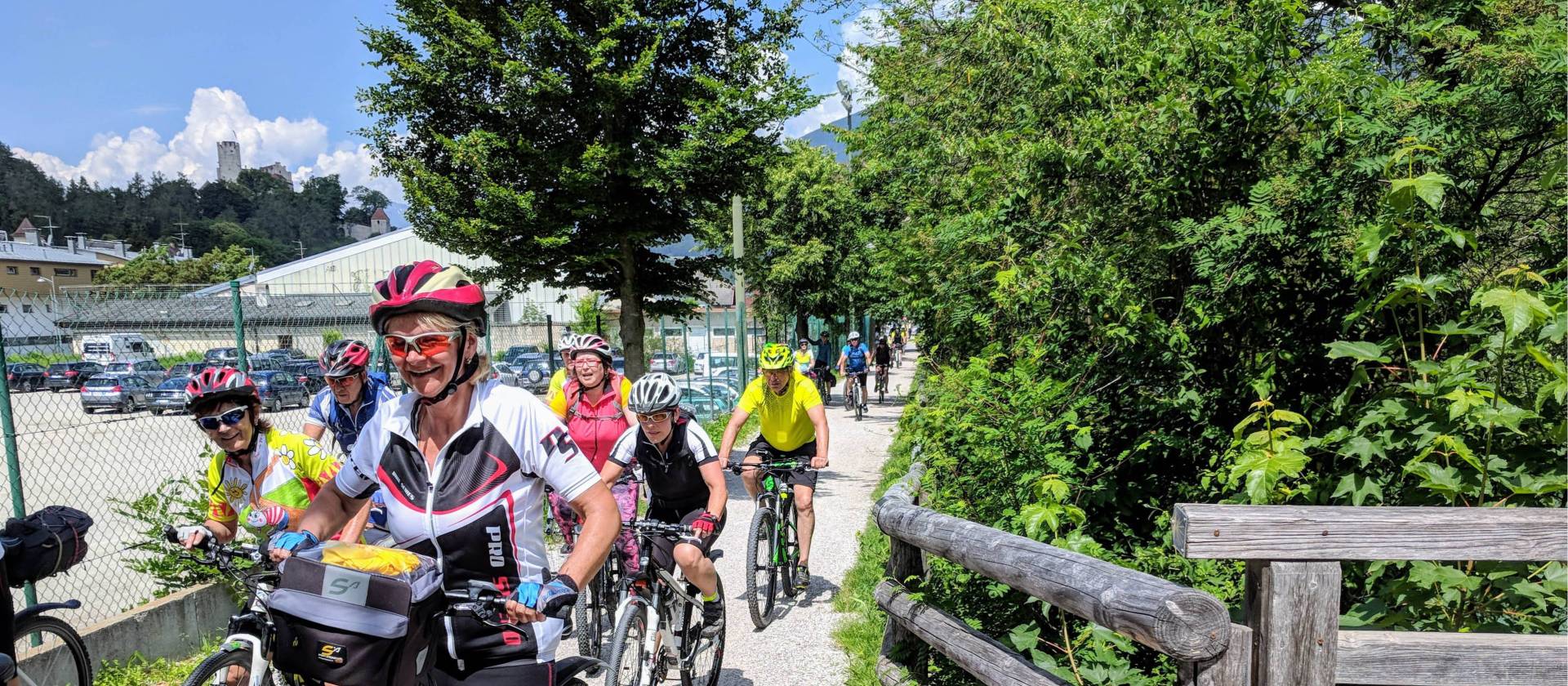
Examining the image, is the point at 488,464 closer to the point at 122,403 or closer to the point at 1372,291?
the point at 1372,291

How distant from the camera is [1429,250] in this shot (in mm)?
3785

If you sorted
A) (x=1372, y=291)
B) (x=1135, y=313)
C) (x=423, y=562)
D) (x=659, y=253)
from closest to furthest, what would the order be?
(x=423, y=562), (x=1372, y=291), (x=1135, y=313), (x=659, y=253)

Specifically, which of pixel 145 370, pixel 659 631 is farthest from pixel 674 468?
pixel 145 370

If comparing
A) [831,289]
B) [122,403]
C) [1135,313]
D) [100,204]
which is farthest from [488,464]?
[100,204]

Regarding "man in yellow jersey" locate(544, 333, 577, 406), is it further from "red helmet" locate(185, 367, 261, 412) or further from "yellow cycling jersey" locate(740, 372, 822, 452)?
"red helmet" locate(185, 367, 261, 412)

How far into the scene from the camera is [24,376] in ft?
24.0

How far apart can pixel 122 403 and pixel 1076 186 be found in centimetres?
969

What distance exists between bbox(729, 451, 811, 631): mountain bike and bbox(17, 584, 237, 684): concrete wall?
3556 mm

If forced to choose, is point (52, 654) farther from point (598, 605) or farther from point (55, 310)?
point (598, 605)

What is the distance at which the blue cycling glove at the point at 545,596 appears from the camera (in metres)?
2.41

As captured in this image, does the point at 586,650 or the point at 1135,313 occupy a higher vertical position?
the point at 1135,313

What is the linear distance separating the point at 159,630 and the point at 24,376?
3.26 metres

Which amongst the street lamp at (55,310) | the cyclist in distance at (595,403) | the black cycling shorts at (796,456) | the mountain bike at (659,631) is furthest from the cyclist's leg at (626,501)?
the street lamp at (55,310)

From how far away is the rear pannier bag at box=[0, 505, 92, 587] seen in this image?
12.1 ft
